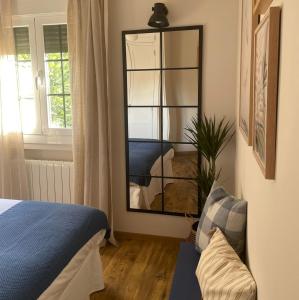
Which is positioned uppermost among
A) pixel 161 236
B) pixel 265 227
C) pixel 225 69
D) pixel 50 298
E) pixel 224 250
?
pixel 225 69

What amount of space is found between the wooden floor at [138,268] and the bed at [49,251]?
0.22 meters

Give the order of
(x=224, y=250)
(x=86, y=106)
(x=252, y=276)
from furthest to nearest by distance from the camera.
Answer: (x=86, y=106), (x=224, y=250), (x=252, y=276)

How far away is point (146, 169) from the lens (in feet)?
10.2

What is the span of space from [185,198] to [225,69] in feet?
3.98

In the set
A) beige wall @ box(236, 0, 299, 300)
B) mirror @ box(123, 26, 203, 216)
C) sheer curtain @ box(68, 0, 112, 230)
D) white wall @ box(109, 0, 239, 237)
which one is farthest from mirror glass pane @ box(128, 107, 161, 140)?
beige wall @ box(236, 0, 299, 300)

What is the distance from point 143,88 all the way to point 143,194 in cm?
102

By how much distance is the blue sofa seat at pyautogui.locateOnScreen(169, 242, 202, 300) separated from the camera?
5.51ft

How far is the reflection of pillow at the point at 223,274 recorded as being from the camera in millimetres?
1253

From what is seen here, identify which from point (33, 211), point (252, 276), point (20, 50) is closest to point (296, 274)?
point (252, 276)

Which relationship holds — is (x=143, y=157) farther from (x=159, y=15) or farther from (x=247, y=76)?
(x=247, y=76)

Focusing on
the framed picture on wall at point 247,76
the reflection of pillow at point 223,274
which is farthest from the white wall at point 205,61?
the reflection of pillow at point 223,274

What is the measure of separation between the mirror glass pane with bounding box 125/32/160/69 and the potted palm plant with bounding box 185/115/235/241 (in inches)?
24.8

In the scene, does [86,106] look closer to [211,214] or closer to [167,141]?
[167,141]

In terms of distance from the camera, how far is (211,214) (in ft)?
6.48
